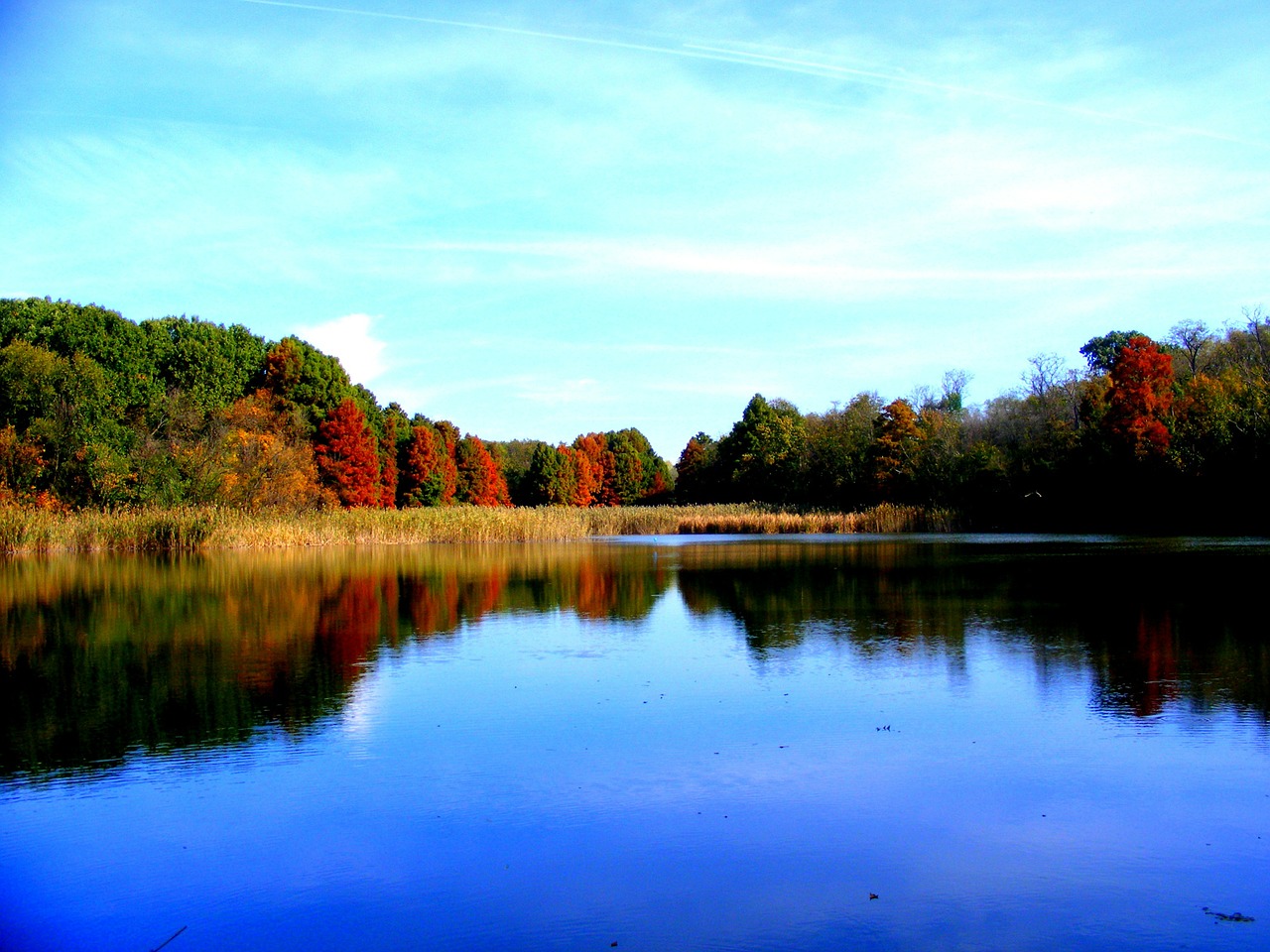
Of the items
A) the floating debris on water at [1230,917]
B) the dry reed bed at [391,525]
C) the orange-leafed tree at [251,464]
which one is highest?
the orange-leafed tree at [251,464]

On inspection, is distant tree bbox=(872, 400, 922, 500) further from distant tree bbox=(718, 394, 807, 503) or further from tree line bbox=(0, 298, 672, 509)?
tree line bbox=(0, 298, 672, 509)

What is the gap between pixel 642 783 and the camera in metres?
4.98

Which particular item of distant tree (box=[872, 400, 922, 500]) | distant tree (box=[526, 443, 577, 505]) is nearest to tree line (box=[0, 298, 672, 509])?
distant tree (box=[526, 443, 577, 505])

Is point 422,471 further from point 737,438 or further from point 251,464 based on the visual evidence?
point 251,464

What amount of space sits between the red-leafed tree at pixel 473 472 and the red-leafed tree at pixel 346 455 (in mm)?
16270

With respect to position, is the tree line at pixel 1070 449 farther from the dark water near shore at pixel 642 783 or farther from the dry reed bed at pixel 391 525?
the dark water near shore at pixel 642 783

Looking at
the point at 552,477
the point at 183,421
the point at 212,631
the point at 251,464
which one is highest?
the point at 183,421

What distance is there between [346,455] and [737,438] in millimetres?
23355

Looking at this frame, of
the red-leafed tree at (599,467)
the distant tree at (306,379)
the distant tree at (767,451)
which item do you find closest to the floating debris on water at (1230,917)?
the distant tree at (306,379)

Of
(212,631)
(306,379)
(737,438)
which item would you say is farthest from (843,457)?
(212,631)

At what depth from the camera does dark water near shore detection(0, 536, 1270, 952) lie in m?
3.51

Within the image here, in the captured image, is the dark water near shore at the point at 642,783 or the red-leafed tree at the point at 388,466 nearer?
the dark water near shore at the point at 642,783

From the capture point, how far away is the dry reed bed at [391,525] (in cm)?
2514

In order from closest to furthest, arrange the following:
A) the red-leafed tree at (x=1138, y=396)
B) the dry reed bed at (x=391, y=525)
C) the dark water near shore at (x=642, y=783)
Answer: the dark water near shore at (x=642, y=783)
the dry reed bed at (x=391, y=525)
the red-leafed tree at (x=1138, y=396)
